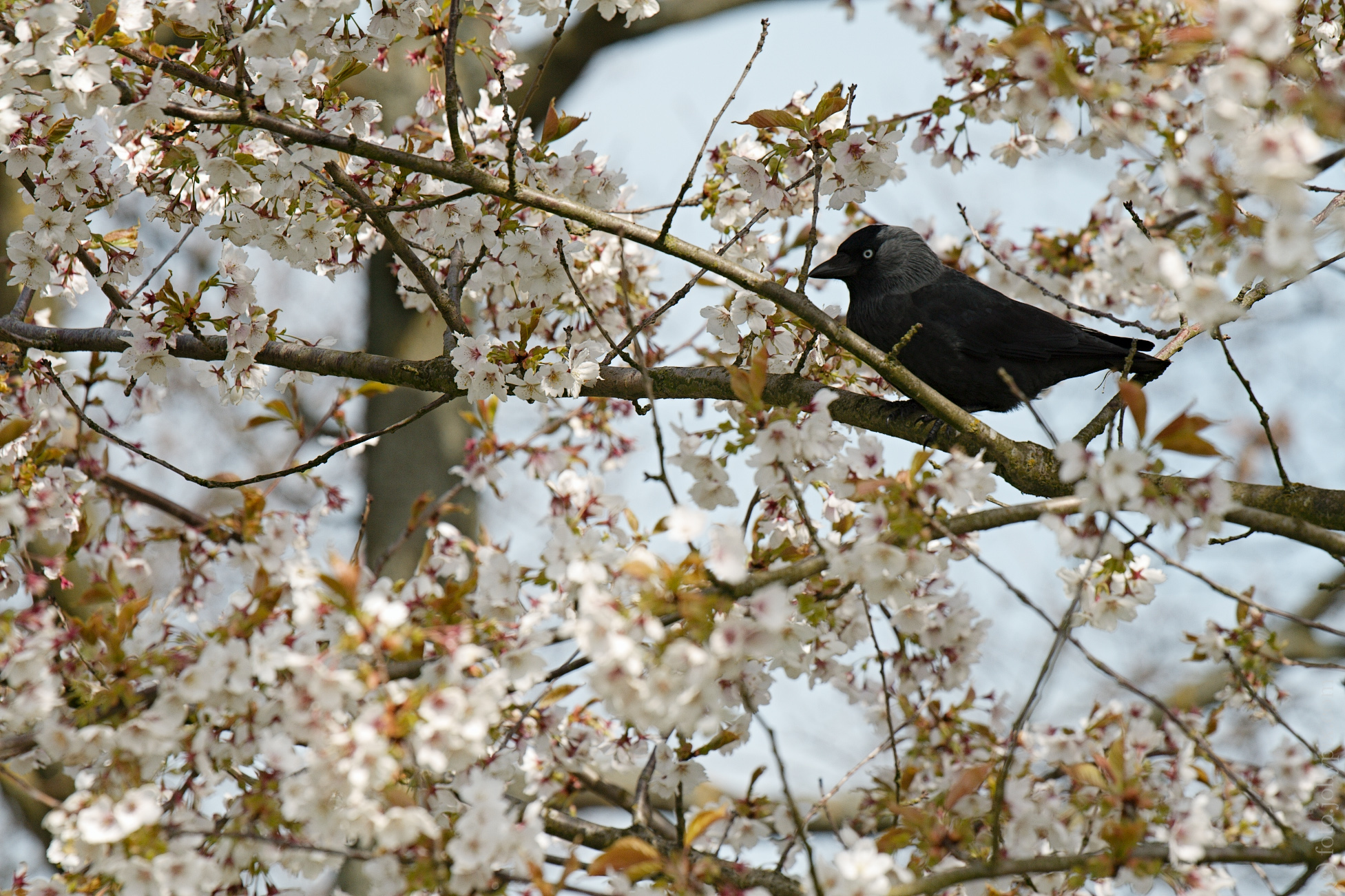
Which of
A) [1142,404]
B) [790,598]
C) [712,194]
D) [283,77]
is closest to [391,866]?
[790,598]

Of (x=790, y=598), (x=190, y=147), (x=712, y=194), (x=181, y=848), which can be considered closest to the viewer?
(x=181, y=848)

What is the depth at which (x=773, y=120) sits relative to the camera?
2.76 m

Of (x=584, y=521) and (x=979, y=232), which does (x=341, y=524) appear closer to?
(x=979, y=232)

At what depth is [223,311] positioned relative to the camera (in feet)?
Answer: 9.70

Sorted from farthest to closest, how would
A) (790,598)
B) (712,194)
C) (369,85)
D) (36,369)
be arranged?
(369,85), (712,194), (36,369), (790,598)

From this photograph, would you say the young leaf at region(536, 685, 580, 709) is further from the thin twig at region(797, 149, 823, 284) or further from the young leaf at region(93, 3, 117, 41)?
the young leaf at region(93, 3, 117, 41)

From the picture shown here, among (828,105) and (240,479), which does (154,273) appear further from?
(828,105)

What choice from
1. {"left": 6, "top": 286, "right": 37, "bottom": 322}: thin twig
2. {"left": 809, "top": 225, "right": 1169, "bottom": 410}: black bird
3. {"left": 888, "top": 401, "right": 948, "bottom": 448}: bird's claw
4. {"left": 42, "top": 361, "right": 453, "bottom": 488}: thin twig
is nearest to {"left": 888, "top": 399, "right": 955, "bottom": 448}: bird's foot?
{"left": 888, "top": 401, "right": 948, "bottom": 448}: bird's claw

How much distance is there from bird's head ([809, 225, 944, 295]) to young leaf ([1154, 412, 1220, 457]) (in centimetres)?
242

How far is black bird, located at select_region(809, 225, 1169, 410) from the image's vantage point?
3.84 metres

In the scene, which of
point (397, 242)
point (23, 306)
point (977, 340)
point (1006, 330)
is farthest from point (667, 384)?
point (23, 306)

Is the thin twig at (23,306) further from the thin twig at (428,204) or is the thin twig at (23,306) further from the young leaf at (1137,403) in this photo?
the young leaf at (1137,403)

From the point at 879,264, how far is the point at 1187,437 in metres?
2.59

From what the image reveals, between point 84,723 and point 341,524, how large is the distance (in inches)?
212
